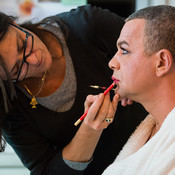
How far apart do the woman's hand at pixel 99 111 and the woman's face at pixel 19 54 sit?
25 centimetres

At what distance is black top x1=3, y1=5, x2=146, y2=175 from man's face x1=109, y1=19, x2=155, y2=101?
186 millimetres

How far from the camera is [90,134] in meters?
0.98

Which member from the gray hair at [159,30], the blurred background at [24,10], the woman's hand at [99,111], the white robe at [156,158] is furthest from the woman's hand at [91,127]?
the blurred background at [24,10]

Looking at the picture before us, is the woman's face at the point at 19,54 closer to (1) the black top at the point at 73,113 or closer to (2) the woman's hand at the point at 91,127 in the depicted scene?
(1) the black top at the point at 73,113

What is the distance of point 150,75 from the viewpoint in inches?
34.8

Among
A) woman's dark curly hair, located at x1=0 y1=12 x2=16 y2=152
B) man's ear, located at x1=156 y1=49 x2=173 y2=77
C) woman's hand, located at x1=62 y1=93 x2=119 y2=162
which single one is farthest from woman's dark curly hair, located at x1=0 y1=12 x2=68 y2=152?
man's ear, located at x1=156 y1=49 x2=173 y2=77

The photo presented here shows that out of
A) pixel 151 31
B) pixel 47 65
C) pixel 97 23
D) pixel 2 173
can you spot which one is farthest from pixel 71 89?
pixel 2 173

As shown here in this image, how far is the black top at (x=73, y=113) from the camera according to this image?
1.06m

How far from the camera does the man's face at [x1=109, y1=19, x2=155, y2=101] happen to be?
34.4 inches

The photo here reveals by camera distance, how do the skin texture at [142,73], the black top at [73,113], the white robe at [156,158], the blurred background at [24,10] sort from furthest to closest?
the blurred background at [24,10]
the black top at [73,113]
the skin texture at [142,73]
the white robe at [156,158]

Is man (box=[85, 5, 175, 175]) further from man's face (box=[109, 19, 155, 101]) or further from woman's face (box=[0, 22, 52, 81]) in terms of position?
woman's face (box=[0, 22, 52, 81])

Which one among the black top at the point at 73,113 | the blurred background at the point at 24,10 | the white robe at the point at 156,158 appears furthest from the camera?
the blurred background at the point at 24,10

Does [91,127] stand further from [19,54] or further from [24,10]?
[24,10]

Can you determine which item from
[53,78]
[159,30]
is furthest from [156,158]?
[53,78]
